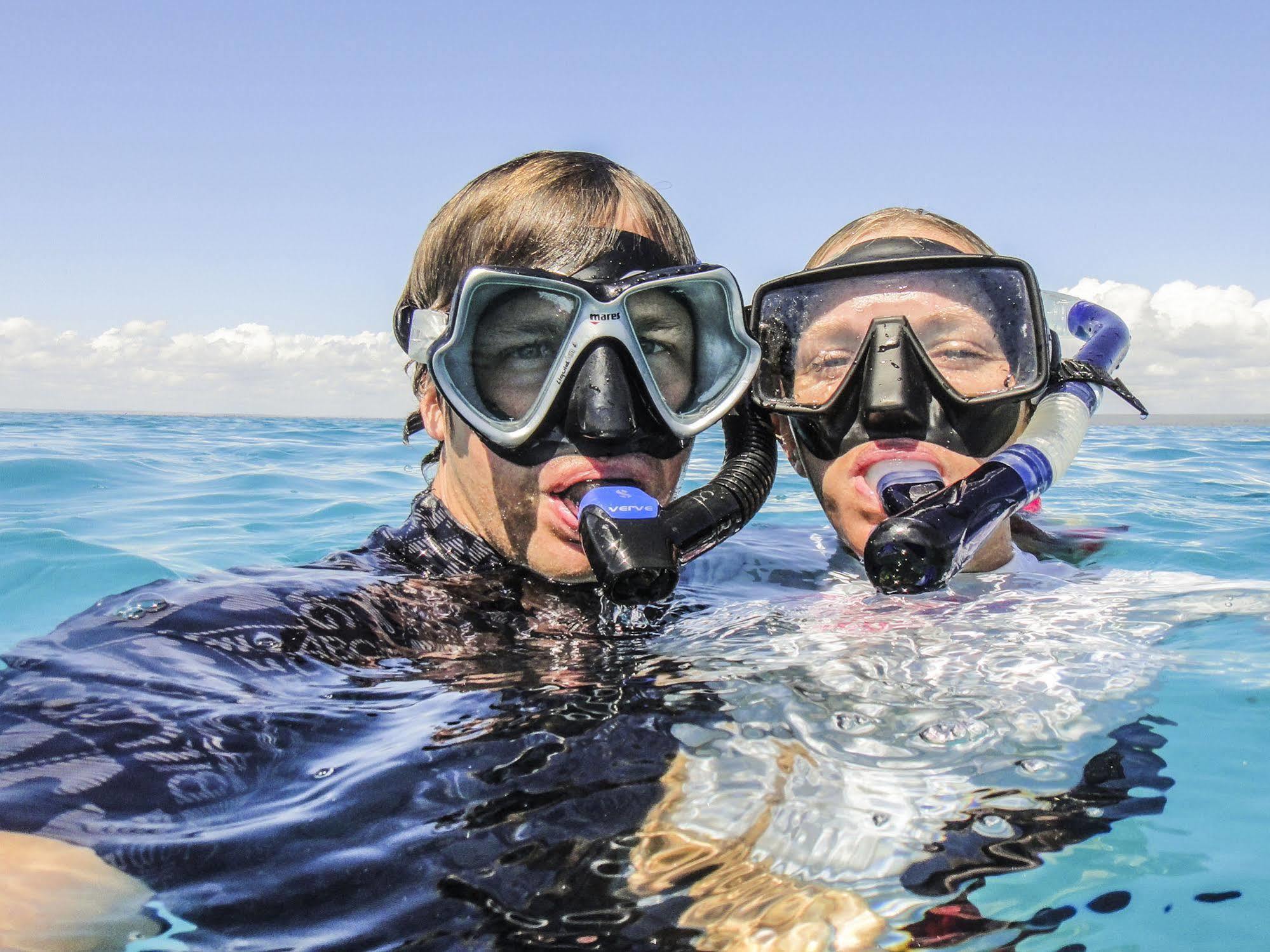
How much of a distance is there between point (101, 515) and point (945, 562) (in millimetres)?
6655

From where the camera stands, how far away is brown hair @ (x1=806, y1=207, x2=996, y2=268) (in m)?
3.03

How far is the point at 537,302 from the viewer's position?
228 centimetres

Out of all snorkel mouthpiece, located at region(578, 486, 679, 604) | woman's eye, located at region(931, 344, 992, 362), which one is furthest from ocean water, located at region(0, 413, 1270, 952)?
woman's eye, located at region(931, 344, 992, 362)

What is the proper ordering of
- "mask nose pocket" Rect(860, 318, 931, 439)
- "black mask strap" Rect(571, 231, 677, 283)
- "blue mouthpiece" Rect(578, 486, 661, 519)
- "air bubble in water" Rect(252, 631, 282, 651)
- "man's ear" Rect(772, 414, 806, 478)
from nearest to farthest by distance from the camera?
"air bubble in water" Rect(252, 631, 282, 651) < "blue mouthpiece" Rect(578, 486, 661, 519) < "black mask strap" Rect(571, 231, 677, 283) < "mask nose pocket" Rect(860, 318, 931, 439) < "man's ear" Rect(772, 414, 806, 478)

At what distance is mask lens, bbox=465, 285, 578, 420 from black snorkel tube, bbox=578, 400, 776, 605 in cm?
32

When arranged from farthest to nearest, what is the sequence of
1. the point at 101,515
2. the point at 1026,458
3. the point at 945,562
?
the point at 101,515 < the point at 1026,458 < the point at 945,562

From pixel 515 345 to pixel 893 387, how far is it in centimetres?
98

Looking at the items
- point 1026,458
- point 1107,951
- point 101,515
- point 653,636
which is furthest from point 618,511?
point 101,515

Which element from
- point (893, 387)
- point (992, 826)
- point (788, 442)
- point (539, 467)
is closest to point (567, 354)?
point (539, 467)

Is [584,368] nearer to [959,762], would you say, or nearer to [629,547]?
[629,547]

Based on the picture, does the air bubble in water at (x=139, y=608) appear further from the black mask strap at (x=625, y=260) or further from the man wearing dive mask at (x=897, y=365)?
the man wearing dive mask at (x=897, y=365)

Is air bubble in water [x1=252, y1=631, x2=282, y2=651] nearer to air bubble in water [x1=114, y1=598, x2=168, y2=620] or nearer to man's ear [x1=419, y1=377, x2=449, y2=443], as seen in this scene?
air bubble in water [x1=114, y1=598, x2=168, y2=620]

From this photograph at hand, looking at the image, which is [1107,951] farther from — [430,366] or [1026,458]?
[430,366]

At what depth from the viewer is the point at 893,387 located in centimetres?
254
